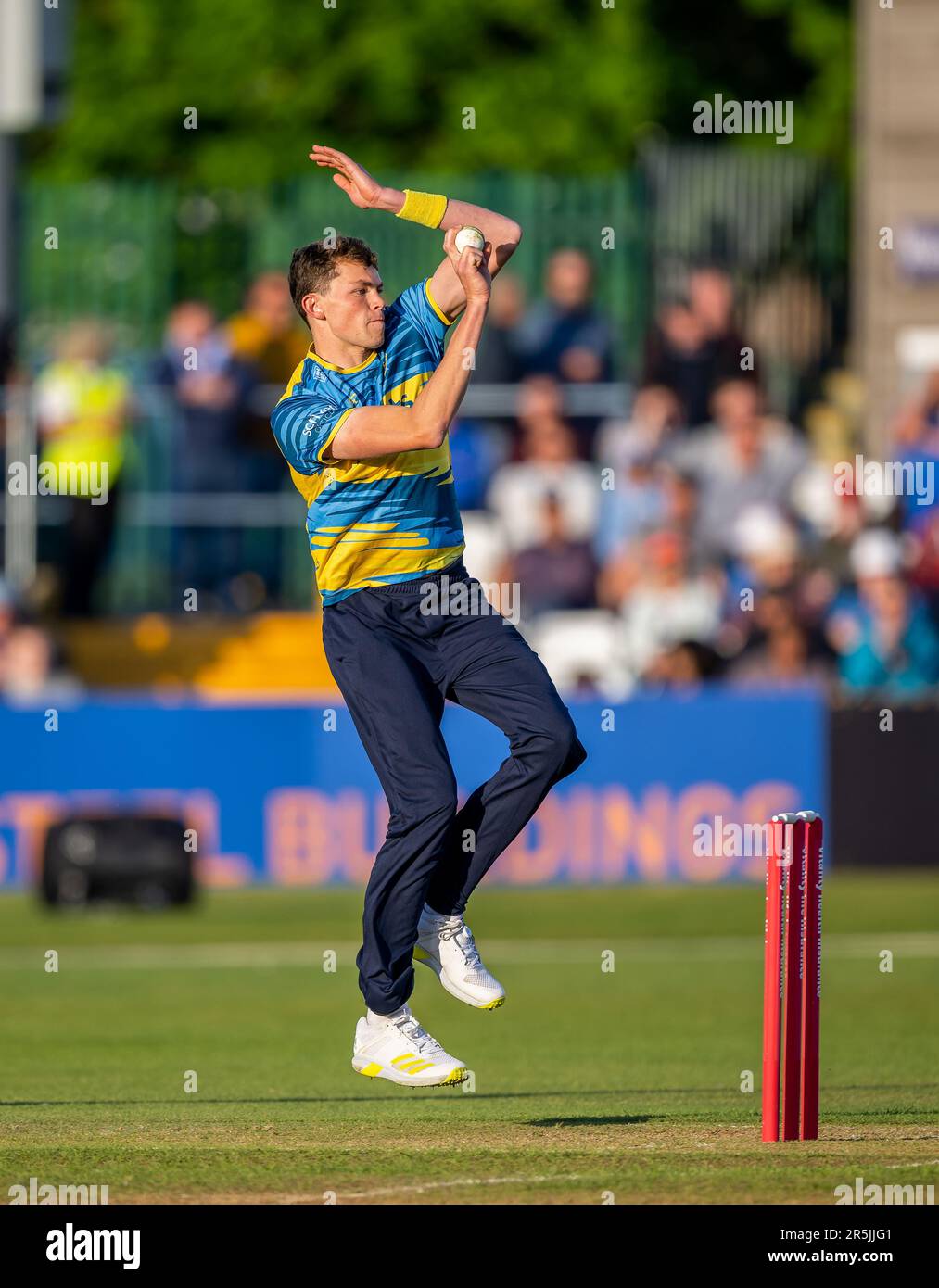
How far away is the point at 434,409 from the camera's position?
804cm

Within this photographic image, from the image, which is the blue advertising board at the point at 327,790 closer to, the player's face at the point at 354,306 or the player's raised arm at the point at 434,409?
the player's face at the point at 354,306

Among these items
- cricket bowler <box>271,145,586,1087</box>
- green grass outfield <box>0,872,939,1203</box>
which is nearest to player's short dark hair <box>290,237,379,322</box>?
cricket bowler <box>271,145,586,1087</box>

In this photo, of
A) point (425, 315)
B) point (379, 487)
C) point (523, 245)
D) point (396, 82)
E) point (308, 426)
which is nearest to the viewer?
point (308, 426)

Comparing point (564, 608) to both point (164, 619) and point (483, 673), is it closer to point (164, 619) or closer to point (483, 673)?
point (164, 619)

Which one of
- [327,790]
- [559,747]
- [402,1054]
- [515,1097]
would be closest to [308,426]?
[559,747]

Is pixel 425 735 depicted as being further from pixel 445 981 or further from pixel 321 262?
pixel 321 262

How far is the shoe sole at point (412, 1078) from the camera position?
8430 millimetres

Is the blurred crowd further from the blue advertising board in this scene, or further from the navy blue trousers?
the navy blue trousers

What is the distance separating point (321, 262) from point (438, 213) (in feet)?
2.12

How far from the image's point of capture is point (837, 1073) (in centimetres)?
1053

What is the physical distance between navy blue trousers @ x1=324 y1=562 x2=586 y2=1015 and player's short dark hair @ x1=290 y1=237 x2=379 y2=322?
105cm

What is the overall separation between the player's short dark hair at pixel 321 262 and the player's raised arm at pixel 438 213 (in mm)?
A: 197

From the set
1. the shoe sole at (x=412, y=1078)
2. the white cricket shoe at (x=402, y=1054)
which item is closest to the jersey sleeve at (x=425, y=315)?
the white cricket shoe at (x=402, y=1054)

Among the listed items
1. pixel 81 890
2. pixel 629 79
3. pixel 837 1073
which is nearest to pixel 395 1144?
pixel 837 1073
